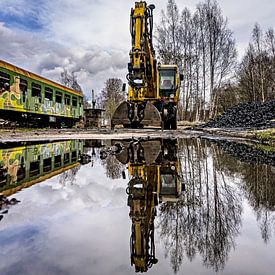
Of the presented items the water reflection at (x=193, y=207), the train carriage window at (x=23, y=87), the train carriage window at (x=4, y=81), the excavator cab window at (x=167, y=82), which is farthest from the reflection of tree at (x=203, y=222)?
the train carriage window at (x=23, y=87)

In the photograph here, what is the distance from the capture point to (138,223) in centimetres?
134

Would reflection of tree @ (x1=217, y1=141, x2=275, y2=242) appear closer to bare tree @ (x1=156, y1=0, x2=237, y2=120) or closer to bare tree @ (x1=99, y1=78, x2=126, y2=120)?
bare tree @ (x1=156, y1=0, x2=237, y2=120)

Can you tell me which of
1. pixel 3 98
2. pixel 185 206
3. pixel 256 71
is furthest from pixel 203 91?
pixel 185 206

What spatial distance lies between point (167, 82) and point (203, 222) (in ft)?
37.2

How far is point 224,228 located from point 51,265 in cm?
76

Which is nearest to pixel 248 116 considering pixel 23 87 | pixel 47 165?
pixel 23 87

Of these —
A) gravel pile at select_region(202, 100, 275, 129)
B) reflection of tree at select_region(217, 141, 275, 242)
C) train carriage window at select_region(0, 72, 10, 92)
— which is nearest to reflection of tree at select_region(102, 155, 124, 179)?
reflection of tree at select_region(217, 141, 275, 242)

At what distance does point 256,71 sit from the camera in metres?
34.9

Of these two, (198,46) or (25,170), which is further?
(198,46)

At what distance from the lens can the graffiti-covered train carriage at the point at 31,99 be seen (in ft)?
37.1

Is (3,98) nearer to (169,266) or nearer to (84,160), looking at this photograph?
(84,160)

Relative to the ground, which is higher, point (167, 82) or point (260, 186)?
point (167, 82)

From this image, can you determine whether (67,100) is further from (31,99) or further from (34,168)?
(34,168)

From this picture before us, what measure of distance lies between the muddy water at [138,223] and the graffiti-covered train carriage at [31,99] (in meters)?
9.76
